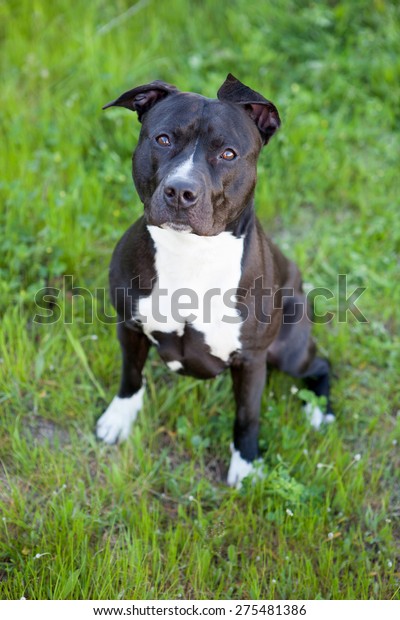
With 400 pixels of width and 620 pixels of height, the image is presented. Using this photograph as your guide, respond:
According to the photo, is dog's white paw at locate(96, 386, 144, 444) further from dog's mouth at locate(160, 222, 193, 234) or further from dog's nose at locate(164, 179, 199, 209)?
dog's nose at locate(164, 179, 199, 209)

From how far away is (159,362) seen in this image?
374 centimetres

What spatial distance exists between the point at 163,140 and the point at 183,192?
30 cm

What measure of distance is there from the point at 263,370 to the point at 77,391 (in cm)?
97

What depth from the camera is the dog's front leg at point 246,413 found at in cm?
308

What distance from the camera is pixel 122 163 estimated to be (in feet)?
14.9

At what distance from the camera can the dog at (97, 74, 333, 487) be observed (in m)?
2.58

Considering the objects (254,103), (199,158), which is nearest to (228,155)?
(199,158)

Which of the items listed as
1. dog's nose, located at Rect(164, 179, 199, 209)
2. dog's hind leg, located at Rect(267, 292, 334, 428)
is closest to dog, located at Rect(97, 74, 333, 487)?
dog's nose, located at Rect(164, 179, 199, 209)

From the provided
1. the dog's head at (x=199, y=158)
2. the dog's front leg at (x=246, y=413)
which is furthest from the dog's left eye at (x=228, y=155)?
the dog's front leg at (x=246, y=413)

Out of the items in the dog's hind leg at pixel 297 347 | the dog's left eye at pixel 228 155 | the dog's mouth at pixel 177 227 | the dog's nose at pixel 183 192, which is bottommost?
the dog's hind leg at pixel 297 347

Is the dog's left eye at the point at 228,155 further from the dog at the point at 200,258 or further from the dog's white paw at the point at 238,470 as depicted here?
the dog's white paw at the point at 238,470

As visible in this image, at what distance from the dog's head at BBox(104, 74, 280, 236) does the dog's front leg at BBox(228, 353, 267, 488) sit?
0.68 meters

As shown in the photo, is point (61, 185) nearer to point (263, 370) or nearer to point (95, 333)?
point (95, 333)

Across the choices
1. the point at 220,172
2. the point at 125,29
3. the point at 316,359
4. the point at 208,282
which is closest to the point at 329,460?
the point at 316,359
